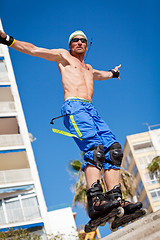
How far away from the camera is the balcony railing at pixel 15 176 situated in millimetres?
27625

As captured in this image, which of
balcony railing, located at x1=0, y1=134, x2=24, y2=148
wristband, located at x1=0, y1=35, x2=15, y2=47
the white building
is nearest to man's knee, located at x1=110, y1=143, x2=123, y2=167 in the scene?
wristband, located at x1=0, y1=35, x2=15, y2=47

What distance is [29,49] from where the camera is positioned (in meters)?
5.82

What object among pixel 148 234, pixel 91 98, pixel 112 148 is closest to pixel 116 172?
pixel 112 148

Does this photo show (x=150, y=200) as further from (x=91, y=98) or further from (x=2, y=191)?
(x=91, y=98)

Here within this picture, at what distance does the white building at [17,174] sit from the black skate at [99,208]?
21560 millimetres

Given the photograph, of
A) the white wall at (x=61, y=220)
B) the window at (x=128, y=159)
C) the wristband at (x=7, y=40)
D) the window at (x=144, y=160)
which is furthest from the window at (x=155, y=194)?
the wristband at (x=7, y=40)

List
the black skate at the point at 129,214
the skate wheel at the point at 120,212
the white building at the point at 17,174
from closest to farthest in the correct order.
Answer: the skate wheel at the point at 120,212 → the black skate at the point at 129,214 → the white building at the point at 17,174

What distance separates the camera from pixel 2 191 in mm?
27172

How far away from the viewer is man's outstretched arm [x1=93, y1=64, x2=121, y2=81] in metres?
6.79

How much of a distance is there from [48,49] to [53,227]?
2403cm

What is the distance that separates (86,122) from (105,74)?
1.75 m

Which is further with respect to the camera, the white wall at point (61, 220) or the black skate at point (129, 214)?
the white wall at point (61, 220)

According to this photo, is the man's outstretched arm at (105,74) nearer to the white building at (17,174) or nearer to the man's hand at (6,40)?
the man's hand at (6,40)

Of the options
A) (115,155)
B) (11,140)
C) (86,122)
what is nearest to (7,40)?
(86,122)
